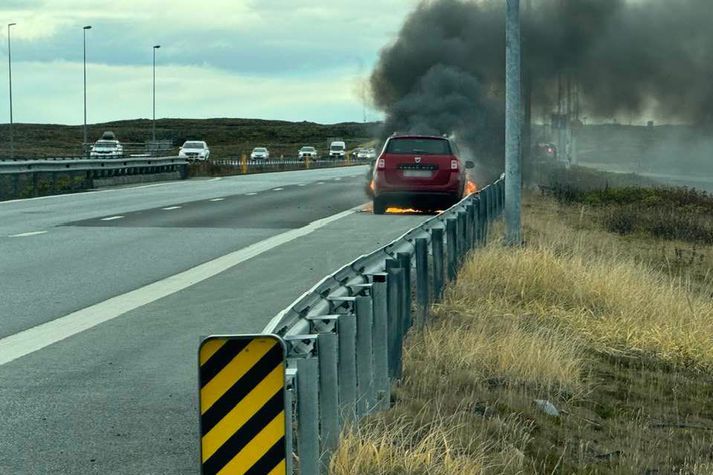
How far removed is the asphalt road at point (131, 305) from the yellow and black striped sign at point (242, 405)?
176 cm

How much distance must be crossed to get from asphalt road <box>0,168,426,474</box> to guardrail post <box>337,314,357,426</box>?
815mm

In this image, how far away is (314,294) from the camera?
5.87 m

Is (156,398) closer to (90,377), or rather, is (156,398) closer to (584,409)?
(90,377)

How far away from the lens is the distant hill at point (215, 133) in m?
150

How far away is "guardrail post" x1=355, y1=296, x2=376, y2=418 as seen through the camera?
598 centimetres

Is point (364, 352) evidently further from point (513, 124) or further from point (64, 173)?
point (64, 173)

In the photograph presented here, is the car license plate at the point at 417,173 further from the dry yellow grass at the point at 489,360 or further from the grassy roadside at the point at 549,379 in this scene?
the dry yellow grass at the point at 489,360

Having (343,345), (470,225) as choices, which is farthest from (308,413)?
(470,225)

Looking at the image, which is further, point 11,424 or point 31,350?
point 31,350

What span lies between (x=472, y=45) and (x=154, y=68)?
33.4m

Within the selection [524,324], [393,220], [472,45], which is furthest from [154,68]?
[524,324]

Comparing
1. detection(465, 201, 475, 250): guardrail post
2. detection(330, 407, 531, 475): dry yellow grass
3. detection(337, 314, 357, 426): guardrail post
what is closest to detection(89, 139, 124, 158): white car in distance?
detection(465, 201, 475, 250): guardrail post

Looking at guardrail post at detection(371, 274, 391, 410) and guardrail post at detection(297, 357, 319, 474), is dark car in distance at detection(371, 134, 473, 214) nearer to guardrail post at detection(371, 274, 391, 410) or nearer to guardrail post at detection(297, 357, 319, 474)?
guardrail post at detection(371, 274, 391, 410)

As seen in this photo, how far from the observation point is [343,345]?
5527 millimetres
